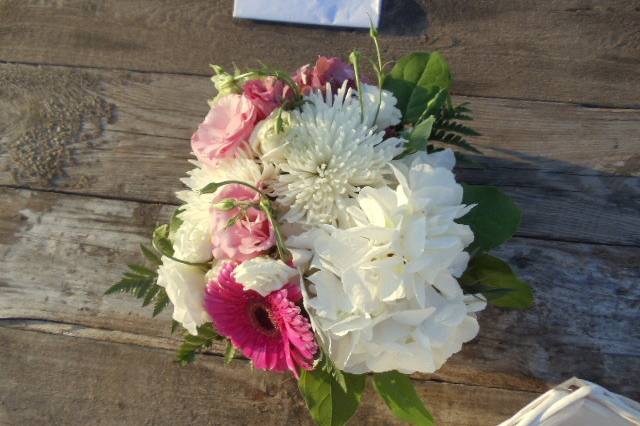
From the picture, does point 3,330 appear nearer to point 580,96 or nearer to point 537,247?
point 537,247

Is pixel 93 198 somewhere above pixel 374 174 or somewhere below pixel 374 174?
below

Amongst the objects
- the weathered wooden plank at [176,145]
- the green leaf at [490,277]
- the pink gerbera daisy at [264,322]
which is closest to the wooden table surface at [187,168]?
the weathered wooden plank at [176,145]

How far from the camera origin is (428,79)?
552 millimetres

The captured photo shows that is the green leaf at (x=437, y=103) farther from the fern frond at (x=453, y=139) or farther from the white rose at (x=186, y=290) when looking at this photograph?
the white rose at (x=186, y=290)

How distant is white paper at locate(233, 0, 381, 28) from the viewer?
2.48 feet

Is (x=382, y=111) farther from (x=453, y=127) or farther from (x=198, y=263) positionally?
(x=198, y=263)

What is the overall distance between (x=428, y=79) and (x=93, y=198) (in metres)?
0.47

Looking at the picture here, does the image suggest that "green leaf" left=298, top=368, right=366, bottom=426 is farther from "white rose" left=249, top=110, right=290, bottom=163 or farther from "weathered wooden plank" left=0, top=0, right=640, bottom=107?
"weathered wooden plank" left=0, top=0, right=640, bottom=107

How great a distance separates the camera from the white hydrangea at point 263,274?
426 mm

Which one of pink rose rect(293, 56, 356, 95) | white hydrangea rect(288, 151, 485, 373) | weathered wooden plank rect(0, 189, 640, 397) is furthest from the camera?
weathered wooden plank rect(0, 189, 640, 397)

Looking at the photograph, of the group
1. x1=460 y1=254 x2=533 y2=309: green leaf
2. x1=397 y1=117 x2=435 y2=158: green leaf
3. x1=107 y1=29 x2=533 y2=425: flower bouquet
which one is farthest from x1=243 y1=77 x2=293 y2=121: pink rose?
x1=460 y1=254 x2=533 y2=309: green leaf

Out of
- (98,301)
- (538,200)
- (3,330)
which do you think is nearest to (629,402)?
(538,200)

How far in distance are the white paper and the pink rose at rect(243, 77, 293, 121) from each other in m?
0.32

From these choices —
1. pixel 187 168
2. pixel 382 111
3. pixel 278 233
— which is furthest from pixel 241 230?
pixel 187 168
